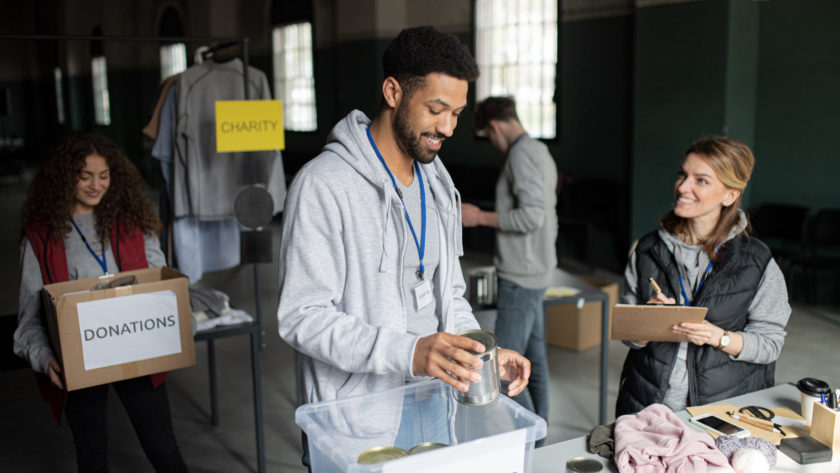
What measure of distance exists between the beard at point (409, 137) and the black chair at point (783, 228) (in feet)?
17.4

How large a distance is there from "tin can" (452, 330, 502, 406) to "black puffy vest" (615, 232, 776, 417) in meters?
1.04

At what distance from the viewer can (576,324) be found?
4.97 meters

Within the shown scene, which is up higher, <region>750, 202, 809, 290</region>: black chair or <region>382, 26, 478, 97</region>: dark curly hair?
<region>382, 26, 478, 97</region>: dark curly hair

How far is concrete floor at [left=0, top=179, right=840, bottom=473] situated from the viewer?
354 cm

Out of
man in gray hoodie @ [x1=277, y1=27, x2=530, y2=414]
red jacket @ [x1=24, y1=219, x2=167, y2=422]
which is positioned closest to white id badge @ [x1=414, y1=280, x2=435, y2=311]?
man in gray hoodie @ [x1=277, y1=27, x2=530, y2=414]

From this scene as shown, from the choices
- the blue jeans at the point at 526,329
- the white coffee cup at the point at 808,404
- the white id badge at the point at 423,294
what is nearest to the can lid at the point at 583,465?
the white id badge at the point at 423,294

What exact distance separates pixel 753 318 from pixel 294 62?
35.6ft

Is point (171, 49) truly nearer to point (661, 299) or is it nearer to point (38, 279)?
point (38, 279)

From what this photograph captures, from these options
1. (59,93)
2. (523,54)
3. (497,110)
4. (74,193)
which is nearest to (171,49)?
(59,93)

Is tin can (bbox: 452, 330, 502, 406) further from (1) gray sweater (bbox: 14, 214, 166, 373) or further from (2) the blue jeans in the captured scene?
(2) the blue jeans

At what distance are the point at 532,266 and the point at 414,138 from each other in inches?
76.7

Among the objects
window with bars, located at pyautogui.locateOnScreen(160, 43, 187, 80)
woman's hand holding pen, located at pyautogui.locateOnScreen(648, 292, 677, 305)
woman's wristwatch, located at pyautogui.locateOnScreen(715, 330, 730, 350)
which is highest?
window with bars, located at pyautogui.locateOnScreen(160, 43, 187, 80)

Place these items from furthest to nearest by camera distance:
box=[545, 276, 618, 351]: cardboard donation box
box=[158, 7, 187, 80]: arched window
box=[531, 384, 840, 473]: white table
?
box=[158, 7, 187, 80]: arched window < box=[545, 276, 618, 351]: cardboard donation box < box=[531, 384, 840, 473]: white table

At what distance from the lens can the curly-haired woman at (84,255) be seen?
2.47 m
